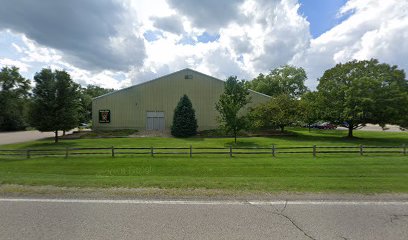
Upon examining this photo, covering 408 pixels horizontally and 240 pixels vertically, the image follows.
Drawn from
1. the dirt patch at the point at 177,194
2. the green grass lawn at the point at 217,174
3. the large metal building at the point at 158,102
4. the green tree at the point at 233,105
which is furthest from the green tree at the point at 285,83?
the dirt patch at the point at 177,194

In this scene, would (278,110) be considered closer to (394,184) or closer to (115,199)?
(394,184)

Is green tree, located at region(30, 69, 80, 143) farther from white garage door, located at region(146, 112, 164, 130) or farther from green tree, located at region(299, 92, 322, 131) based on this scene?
green tree, located at region(299, 92, 322, 131)

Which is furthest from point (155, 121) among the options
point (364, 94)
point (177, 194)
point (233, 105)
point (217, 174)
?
point (177, 194)

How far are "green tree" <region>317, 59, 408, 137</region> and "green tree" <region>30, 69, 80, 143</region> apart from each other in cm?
2723

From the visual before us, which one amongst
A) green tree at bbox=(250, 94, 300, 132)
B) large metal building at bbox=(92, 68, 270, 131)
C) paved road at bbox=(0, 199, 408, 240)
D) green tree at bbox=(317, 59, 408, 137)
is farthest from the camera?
large metal building at bbox=(92, 68, 270, 131)

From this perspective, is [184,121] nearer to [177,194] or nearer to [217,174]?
[217,174]

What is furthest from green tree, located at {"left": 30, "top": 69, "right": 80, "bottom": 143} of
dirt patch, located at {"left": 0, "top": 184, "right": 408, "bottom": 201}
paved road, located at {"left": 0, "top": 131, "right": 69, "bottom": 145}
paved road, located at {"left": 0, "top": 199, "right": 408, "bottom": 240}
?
paved road, located at {"left": 0, "top": 199, "right": 408, "bottom": 240}

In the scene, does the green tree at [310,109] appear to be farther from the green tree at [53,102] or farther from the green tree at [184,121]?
the green tree at [53,102]

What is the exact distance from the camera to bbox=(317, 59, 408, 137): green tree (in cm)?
2480

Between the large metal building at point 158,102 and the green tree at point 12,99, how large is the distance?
24092 millimetres

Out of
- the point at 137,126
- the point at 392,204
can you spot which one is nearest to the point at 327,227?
the point at 392,204

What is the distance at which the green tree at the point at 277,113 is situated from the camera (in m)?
31.2

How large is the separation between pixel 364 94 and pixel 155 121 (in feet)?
86.4

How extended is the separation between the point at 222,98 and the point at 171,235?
20353mm
